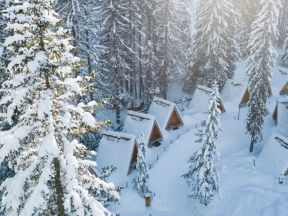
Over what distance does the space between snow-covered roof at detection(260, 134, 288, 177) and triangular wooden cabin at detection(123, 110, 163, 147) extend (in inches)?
362

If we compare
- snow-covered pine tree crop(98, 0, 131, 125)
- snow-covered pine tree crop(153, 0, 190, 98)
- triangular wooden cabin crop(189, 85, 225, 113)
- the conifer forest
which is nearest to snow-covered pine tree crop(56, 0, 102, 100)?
the conifer forest

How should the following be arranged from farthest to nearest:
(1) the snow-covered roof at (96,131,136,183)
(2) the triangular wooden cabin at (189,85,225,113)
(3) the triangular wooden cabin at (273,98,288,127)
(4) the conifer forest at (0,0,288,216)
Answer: (2) the triangular wooden cabin at (189,85,225,113) < (3) the triangular wooden cabin at (273,98,288,127) < (1) the snow-covered roof at (96,131,136,183) < (4) the conifer forest at (0,0,288,216)

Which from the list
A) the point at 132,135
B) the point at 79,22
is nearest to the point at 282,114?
the point at 132,135

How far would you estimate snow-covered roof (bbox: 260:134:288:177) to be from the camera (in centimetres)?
2845

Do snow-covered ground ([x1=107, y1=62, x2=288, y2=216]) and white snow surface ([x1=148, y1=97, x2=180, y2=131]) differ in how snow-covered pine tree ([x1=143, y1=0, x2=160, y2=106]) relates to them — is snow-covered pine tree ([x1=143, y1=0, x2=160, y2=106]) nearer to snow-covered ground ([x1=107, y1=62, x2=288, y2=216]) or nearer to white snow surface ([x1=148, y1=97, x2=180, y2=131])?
white snow surface ([x1=148, y1=97, x2=180, y2=131])

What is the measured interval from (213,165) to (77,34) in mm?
16161

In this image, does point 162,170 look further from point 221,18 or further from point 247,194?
point 221,18

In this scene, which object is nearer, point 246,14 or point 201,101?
point 201,101

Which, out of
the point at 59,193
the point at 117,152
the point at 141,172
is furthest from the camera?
the point at 117,152

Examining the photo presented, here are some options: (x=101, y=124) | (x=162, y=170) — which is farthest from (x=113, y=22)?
(x=101, y=124)

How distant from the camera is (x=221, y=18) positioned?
39562mm

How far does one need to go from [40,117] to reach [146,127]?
74.2 feet

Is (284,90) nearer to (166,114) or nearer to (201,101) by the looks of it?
(201,101)

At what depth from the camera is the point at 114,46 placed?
113 ft
